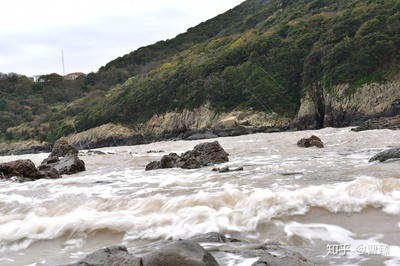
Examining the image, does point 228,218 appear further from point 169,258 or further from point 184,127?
point 184,127

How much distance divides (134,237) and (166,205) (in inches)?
47.8

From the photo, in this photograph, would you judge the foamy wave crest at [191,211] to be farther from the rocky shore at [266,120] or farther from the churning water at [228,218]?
the rocky shore at [266,120]

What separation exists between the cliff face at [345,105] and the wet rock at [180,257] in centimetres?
3427

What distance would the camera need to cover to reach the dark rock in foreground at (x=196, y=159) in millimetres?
12336

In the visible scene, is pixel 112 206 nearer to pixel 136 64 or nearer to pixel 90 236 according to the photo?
pixel 90 236

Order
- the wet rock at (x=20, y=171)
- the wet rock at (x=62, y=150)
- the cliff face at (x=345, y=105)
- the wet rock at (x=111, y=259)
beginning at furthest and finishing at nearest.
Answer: the cliff face at (x=345, y=105) < the wet rock at (x=62, y=150) < the wet rock at (x=20, y=171) < the wet rock at (x=111, y=259)

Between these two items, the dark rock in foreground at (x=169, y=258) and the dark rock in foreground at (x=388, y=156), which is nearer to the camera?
the dark rock in foreground at (x=169, y=258)

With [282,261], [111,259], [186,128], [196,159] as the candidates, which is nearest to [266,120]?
[186,128]

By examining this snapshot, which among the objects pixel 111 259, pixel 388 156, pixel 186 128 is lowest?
pixel 186 128

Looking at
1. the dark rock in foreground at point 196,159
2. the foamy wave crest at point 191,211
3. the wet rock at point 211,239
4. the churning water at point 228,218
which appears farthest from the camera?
the dark rock in foreground at point 196,159

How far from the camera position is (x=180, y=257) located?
9.96 ft

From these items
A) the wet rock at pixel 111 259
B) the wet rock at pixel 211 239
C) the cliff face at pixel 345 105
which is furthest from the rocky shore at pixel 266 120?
the wet rock at pixel 111 259

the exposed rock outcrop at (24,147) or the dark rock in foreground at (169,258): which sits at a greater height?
the dark rock in foreground at (169,258)

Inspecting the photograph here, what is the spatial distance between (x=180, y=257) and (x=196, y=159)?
9987 mm
